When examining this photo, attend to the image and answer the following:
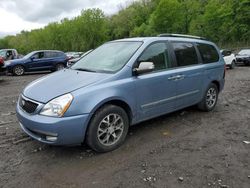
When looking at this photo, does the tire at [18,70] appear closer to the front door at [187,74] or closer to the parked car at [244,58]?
the front door at [187,74]

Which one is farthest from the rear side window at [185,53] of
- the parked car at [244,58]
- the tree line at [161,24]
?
the tree line at [161,24]

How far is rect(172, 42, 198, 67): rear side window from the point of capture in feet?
17.4

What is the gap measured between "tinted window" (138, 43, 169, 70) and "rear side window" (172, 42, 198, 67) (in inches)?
13.3

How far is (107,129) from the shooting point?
413cm

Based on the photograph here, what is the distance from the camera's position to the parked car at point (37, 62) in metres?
16.4

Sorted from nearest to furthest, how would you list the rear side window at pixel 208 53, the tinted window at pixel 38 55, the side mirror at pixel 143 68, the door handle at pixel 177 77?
the side mirror at pixel 143 68
the door handle at pixel 177 77
the rear side window at pixel 208 53
the tinted window at pixel 38 55

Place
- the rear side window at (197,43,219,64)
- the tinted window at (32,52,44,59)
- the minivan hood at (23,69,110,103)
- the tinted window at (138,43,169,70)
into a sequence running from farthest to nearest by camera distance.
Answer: the tinted window at (32,52,44,59)
the rear side window at (197,43,219,64)
the tinted window at (138,43,169,70)
the minivan hood at (23,69,110,103)

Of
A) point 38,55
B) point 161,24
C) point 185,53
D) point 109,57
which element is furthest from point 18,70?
point 161,24

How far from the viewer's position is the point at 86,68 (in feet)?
15.5

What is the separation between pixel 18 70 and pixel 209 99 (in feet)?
43.6

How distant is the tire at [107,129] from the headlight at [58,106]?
458 mm

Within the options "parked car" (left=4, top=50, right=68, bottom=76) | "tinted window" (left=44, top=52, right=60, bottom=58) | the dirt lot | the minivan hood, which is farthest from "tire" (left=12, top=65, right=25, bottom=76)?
the minivan hood

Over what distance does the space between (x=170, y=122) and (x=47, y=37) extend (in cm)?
8573

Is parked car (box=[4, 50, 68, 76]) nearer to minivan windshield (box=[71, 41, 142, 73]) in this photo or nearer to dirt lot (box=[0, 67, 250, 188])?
dirt lot (box=[0, 67, 250, 188])
